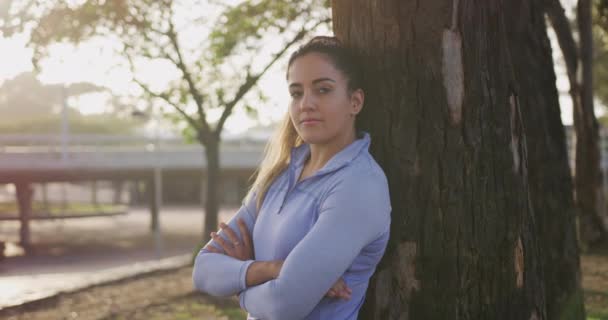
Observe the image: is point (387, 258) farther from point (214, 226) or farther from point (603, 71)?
point (603, 71)

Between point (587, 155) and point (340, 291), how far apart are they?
11052mm

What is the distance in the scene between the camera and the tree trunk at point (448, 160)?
9.95 ft

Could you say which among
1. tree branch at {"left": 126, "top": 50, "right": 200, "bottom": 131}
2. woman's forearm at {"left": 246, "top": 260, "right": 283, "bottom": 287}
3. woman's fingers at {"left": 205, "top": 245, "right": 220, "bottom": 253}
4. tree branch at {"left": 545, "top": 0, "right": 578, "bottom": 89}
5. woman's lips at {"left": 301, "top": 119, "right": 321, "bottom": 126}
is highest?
tree branch at {"left": 545, "top": 0, "right": 578, "bottom": 89}

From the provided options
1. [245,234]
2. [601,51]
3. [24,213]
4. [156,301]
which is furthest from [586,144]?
[24,213]

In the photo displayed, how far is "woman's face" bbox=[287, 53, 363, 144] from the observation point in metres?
2.78

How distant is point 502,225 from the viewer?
3070 mm

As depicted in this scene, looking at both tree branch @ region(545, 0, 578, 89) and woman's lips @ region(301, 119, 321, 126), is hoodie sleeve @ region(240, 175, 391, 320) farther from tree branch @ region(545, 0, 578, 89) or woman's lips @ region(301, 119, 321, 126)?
tree branch @ region(545, 0, 578, 89)

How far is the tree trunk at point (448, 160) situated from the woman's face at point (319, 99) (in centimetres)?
37

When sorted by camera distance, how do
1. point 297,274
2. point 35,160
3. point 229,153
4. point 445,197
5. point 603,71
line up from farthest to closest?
point 229,153, point 35,160, point 603,71, point 445,197, point 297,274

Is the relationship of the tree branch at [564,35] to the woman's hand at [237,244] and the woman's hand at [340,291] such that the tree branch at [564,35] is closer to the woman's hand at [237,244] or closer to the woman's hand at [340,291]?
the woman's hand at [237,244]

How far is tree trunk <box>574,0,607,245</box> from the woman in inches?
408

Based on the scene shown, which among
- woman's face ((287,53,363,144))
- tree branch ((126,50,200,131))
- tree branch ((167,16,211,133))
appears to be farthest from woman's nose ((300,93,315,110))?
tree branch ((126,50,200,131))

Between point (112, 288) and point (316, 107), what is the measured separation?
28.0 ft

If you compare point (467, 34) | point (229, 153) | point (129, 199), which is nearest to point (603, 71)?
point (229, 153)
